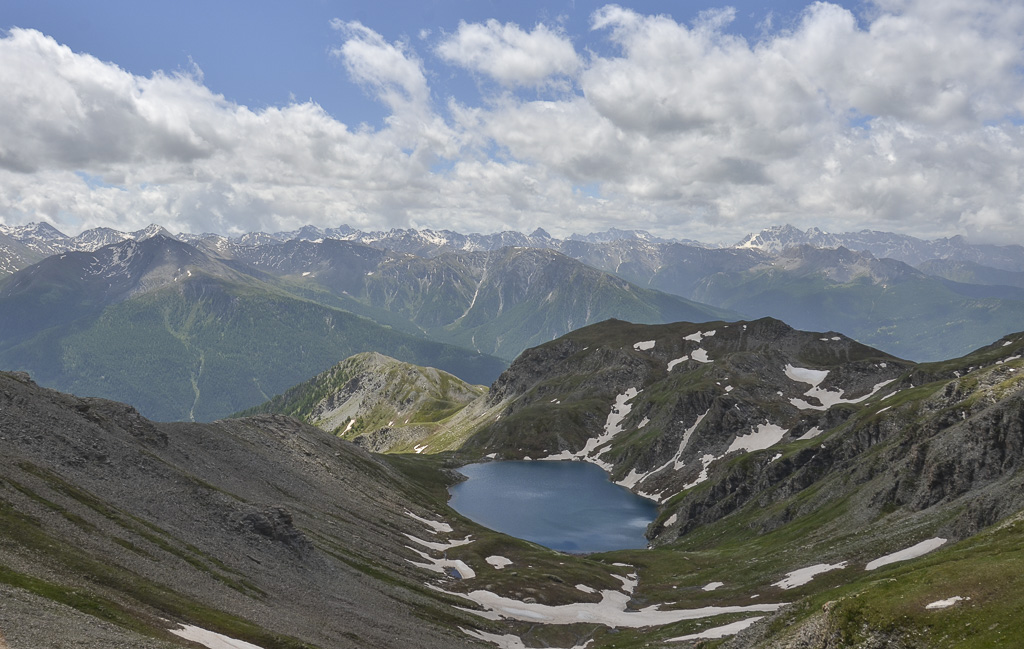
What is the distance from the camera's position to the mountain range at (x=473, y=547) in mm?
44250

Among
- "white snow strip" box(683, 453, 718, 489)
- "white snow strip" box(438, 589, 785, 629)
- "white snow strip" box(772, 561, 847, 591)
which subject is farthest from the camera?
"white snow strip" box(683, 453, 718, 489)

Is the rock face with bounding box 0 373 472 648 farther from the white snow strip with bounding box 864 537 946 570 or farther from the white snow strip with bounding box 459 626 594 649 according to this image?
the white snow strip with bounding box 864 537 946 570

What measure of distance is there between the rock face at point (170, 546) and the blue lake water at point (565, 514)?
51.4m

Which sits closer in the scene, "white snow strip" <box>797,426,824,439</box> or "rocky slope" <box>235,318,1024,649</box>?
"rocky slope" <box>235,318,1024,649</box>

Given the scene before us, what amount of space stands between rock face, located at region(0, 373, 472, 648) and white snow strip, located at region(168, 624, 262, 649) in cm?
133

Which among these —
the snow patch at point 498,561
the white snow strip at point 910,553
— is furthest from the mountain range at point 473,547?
the snow patch at point 498,561

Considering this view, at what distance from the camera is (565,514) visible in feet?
562

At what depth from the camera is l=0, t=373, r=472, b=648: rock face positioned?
153 feet

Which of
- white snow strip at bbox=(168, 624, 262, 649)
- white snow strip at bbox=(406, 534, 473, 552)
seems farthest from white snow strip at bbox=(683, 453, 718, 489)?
white snow strip at bbox=(168, 624, 262, 649)

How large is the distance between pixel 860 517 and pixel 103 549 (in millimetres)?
105667

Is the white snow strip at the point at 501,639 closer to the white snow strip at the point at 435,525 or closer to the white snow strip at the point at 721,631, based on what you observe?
the white snow strip at the point at 721,631

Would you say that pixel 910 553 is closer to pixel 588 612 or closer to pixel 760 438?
pixel 588 612

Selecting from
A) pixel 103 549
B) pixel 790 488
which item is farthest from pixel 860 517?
pixel 103 549

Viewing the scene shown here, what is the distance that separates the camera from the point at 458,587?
314 ft
